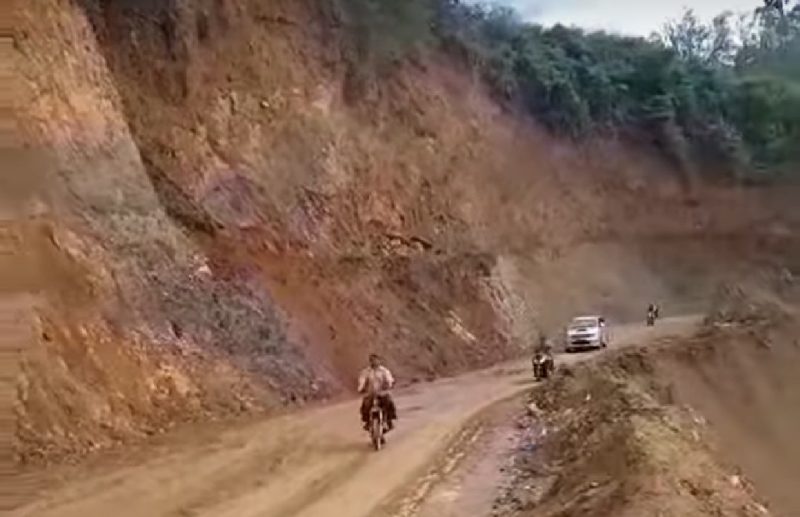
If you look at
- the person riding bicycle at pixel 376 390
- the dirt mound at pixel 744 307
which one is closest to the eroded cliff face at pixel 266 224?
the dirt mound at pixel 744 307

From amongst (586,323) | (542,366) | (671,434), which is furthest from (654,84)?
(671,434)

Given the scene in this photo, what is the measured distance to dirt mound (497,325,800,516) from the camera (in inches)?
457

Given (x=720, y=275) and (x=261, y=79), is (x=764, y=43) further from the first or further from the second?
(x=261, y=79)

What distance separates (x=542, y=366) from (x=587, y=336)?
7.42 m

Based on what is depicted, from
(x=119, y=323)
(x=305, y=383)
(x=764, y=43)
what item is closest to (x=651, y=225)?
(x=764, y=43)

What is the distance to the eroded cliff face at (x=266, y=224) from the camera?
17.5m

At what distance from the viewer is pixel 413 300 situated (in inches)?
1137

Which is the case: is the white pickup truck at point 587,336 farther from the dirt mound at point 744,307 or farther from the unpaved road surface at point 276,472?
the unpaved road surface at point 276,472

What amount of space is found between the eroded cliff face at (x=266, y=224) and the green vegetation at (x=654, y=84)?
218cm

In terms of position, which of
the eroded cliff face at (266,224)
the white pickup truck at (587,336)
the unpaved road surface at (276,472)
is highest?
the eroded cliff face at (266,224)

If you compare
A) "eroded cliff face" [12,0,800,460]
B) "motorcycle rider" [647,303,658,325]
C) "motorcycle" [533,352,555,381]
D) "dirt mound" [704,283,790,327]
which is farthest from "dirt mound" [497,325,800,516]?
"motorcycle rider" [647,303,658,325]

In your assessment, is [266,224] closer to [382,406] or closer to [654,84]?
[382,406]

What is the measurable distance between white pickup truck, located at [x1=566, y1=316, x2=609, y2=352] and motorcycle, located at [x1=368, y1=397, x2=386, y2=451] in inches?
667

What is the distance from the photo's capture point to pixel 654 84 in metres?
47.8
